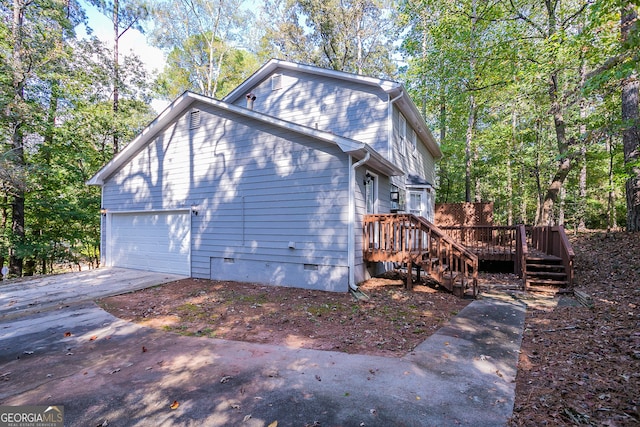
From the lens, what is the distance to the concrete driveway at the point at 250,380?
107 inches

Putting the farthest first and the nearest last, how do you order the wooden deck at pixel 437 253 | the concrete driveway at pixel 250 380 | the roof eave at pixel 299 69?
the roof eave at pixel 299 69, the wooden deck at pixel 437 253, the concrete driveway at pixel 250 380

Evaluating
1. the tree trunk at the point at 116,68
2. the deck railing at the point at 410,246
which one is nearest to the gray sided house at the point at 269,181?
the deck railing at the point at 410,246

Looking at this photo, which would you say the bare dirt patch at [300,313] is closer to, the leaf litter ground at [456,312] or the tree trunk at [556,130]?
the leaf litter ground at [456,312]

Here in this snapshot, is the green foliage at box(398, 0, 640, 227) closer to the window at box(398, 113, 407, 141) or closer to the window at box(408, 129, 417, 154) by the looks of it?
the window at box(408, 129, 417, 154)

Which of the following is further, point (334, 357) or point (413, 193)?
point (413, 193)

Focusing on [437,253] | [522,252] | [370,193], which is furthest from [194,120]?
[522,252]

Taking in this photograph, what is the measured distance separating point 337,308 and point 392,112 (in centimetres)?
654

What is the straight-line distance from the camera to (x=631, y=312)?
5051 millimetres

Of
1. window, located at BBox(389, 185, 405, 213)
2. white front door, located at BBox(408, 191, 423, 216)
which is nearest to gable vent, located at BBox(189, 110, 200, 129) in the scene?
window, located at BBox(389, 185, 405, 213)

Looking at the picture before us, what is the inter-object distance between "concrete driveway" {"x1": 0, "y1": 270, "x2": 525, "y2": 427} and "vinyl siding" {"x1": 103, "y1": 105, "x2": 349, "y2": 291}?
342cm

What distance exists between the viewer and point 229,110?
8.84 meters

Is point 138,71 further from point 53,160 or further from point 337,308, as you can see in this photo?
point 337,308

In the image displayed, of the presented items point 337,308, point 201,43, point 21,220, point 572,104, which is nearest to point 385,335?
point 337,308

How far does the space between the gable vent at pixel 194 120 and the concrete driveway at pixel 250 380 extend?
648cm
